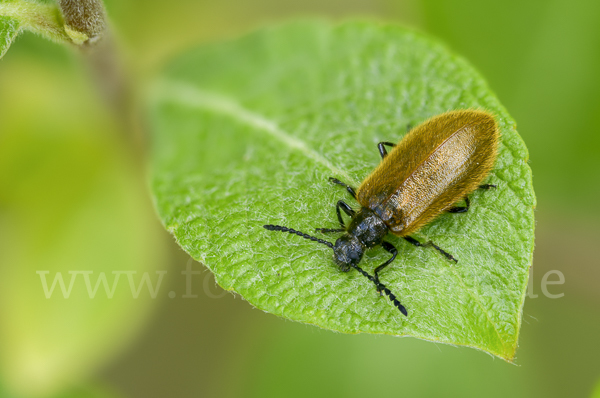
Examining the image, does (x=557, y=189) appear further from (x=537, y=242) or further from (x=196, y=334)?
(x=196, y=334)

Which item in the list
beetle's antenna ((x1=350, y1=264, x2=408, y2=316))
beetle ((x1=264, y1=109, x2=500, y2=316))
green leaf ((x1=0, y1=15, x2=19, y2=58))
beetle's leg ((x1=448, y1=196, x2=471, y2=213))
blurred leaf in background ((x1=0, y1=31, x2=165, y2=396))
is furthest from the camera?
blurred leaf in background ((x1=0, y1=31, x2=165, y2=396))

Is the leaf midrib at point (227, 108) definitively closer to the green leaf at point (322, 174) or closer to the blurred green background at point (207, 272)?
the green leaf at point (322, 174)

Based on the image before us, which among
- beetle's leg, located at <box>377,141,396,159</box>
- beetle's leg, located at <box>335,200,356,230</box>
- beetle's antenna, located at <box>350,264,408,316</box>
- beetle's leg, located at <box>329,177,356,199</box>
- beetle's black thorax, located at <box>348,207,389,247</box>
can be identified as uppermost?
beetle's leg, located at <box>377,141,396,159</box>

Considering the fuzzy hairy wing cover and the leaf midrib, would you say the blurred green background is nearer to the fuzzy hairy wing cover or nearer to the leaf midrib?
the leaf midrib

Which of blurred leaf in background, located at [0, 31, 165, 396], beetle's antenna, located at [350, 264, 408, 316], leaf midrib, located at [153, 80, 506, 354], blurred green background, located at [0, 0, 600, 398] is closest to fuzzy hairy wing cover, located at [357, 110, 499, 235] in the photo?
leaf midrib, located at [153, 80, 506, 354]

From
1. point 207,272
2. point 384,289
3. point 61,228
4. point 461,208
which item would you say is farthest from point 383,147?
point 61,228

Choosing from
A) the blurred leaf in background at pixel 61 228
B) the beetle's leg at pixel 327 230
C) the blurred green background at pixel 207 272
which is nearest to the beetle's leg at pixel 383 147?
the beetle's leg at pixel 327 230

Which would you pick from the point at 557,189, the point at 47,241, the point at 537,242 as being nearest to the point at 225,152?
the point at 47,241

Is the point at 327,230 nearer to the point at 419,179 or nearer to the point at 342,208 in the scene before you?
the point at 342,208
